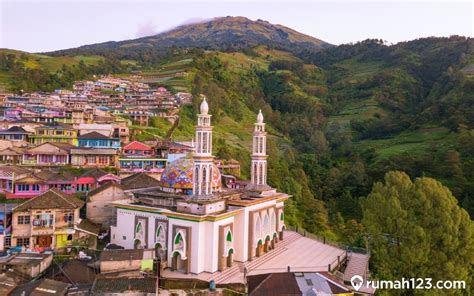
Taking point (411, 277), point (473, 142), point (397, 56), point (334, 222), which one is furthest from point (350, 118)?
point (411, 277)

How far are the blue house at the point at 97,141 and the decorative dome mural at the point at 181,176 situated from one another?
12.6 meters

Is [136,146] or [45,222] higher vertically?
[136,146]

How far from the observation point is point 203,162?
1925cm

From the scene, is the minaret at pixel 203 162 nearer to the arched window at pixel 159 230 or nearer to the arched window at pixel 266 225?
the arched window at pixel 159 230

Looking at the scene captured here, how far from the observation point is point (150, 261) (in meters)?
18.1

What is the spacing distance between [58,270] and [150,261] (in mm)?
3822

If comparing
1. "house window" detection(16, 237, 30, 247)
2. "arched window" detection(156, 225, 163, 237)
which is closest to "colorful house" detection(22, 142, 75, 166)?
"house window" detection(16, 237, 30, 247)

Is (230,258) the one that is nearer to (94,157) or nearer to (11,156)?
(94,157)

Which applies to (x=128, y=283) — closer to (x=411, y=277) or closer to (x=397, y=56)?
(x=411, y=277)

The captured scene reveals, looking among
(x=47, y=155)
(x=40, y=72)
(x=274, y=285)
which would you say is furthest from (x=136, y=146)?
(x=40, y=72)

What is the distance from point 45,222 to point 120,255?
512 centimetres

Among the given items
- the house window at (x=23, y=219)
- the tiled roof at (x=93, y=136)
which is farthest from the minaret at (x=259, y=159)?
the tiled roof at (x=93, y=136)

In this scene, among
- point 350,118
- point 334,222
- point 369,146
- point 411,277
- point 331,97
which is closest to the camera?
point 411,277

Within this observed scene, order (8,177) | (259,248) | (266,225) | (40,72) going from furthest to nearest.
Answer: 1. (40,72)
2. (8,177)
3. (266,225)
4. (259,248)
